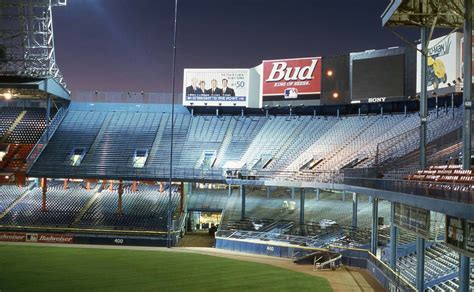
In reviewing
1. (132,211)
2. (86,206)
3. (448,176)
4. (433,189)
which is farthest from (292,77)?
(433,189)

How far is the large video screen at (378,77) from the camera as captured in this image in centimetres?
4378

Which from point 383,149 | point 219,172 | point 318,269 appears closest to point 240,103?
point 219,172

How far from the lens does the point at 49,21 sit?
4706 centimetres

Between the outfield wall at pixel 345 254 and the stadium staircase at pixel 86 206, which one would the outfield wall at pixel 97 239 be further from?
the outfield wall at pixel 345 254

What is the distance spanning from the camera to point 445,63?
125 feet

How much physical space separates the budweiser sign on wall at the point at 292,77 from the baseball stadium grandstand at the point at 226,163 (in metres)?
0.10

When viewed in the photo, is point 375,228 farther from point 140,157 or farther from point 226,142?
point 140,157

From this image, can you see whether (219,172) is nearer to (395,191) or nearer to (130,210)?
(130,210)

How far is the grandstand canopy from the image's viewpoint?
20456mm

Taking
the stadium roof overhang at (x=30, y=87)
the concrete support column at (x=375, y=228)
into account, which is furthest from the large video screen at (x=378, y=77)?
the stadium roof overhang at (x=30, y=87)

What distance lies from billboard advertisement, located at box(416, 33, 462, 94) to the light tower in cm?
2898

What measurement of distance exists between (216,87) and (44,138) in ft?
57.5

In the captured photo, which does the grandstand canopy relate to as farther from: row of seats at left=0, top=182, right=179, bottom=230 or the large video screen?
row of seats at left=0, top=182, right=179, bottom=230

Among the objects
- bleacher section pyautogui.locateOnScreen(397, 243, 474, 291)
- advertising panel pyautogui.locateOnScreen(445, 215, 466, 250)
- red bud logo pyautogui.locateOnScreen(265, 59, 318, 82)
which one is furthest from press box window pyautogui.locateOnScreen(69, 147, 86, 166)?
advertising panel pyautogui.locateOnScreen(445, 215, 466, 250)
